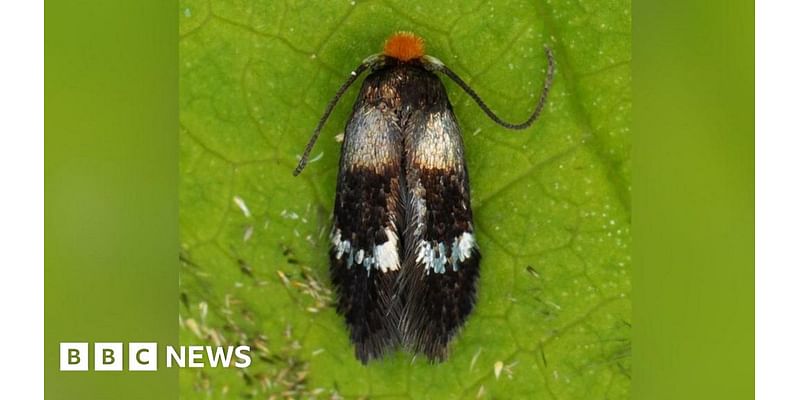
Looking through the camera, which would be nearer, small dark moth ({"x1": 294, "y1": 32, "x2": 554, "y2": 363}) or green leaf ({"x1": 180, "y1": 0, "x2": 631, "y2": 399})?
small dark moth ({"x1": 294, "y1": 32, "x2": 554, "y2": 363})

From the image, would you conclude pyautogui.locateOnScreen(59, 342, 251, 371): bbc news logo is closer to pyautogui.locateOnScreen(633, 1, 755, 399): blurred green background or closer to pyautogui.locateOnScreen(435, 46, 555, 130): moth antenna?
pyautogui.locateOnScreen(435, 46, 555, 130): moth antenna

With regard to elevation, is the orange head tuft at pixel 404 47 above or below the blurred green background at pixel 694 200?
above

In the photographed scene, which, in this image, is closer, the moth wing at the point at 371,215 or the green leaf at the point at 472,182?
the moth wing at the point at 371,215

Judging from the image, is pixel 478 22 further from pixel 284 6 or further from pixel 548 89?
pixel 284 6

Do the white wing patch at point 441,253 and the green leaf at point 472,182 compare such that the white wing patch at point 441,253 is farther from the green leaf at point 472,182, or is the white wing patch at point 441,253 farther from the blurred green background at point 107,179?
the blurred green background at point 107,179

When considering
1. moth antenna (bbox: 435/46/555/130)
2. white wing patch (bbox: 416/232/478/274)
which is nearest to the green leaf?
moth antenna (bbox: 435/46/555/130)

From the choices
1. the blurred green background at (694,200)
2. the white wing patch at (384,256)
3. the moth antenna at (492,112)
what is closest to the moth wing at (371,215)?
the white wing patch at (384,256)

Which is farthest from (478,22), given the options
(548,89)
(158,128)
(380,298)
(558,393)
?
(558,393)
